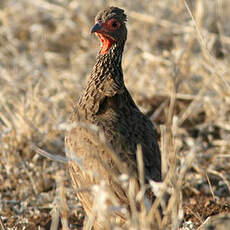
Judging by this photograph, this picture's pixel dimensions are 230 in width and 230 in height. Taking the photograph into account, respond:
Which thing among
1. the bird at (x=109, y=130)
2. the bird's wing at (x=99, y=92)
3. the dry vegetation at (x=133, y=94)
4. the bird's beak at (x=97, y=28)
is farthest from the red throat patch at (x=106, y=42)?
the dry vegetation at (x=133, y=94)

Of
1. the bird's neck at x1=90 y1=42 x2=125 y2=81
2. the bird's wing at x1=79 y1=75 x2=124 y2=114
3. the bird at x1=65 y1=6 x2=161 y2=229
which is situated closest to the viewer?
the bird at x1=65 y1=6 x2=161 y2=229

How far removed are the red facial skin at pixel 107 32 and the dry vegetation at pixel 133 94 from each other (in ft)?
2.02

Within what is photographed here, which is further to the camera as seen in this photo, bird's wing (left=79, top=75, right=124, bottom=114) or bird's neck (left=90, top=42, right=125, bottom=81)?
bird's neck (left=90, top=42, right=125, bottom=81)

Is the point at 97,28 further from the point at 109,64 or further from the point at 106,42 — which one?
the point at 109,64

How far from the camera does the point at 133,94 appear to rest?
6.61 meters

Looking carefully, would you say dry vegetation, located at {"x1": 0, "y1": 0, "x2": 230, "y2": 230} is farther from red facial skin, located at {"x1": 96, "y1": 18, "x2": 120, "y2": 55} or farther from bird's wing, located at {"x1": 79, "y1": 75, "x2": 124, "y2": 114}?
red facial skin, located at {"x1": 96, "y1": 18, "x2": 120, "y2": 55}

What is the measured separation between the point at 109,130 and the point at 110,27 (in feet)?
3.26

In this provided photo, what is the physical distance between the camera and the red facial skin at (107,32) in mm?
4516

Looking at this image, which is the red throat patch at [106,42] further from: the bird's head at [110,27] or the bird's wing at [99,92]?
the bird's wing at [99,92]

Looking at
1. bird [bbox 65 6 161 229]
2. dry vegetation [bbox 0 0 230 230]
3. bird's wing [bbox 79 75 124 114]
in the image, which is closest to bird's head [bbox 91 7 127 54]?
bird [bbox 65 6 161 229]

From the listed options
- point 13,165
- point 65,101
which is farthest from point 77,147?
point 65,101

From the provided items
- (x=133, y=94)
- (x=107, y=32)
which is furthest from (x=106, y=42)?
(x=133, y=94)

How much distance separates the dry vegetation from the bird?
0.18m

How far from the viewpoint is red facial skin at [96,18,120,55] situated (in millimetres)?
4516
